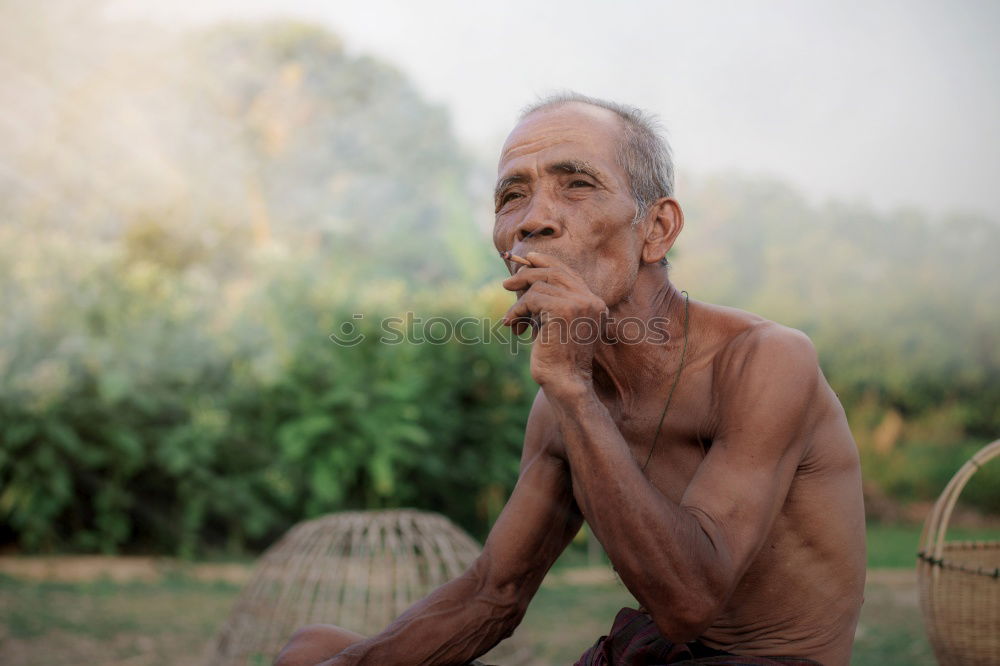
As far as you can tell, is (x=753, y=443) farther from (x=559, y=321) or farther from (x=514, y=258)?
(x=514, y=258)

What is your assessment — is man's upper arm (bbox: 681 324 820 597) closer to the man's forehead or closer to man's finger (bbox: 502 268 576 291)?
man's finger (bbox: 502 268 576 291)

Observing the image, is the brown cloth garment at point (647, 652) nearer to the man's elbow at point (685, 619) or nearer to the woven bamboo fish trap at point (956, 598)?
the man's elbow at point (685, 619)

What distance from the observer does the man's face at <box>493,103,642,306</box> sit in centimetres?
191

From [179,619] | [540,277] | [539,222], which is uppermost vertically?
[539,222]

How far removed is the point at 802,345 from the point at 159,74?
10319 millimetres

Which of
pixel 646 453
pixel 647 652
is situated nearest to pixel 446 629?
pixel 647 652

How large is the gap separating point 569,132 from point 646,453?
2.43ft

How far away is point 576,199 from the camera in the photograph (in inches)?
76.3

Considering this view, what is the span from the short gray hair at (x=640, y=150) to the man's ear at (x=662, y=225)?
22 mm

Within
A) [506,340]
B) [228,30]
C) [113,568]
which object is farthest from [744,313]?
[228,30]

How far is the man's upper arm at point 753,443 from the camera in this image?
5.61ft

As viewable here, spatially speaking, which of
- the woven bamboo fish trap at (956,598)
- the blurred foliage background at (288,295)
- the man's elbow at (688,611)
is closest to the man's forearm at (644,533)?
the man's elbow at (688,611)

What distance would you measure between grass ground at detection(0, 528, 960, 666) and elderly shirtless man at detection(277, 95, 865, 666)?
372cm

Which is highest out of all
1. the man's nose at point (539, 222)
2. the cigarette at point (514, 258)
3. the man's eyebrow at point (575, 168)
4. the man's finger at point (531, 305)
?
the man's eyebrow at point (575, 168)
